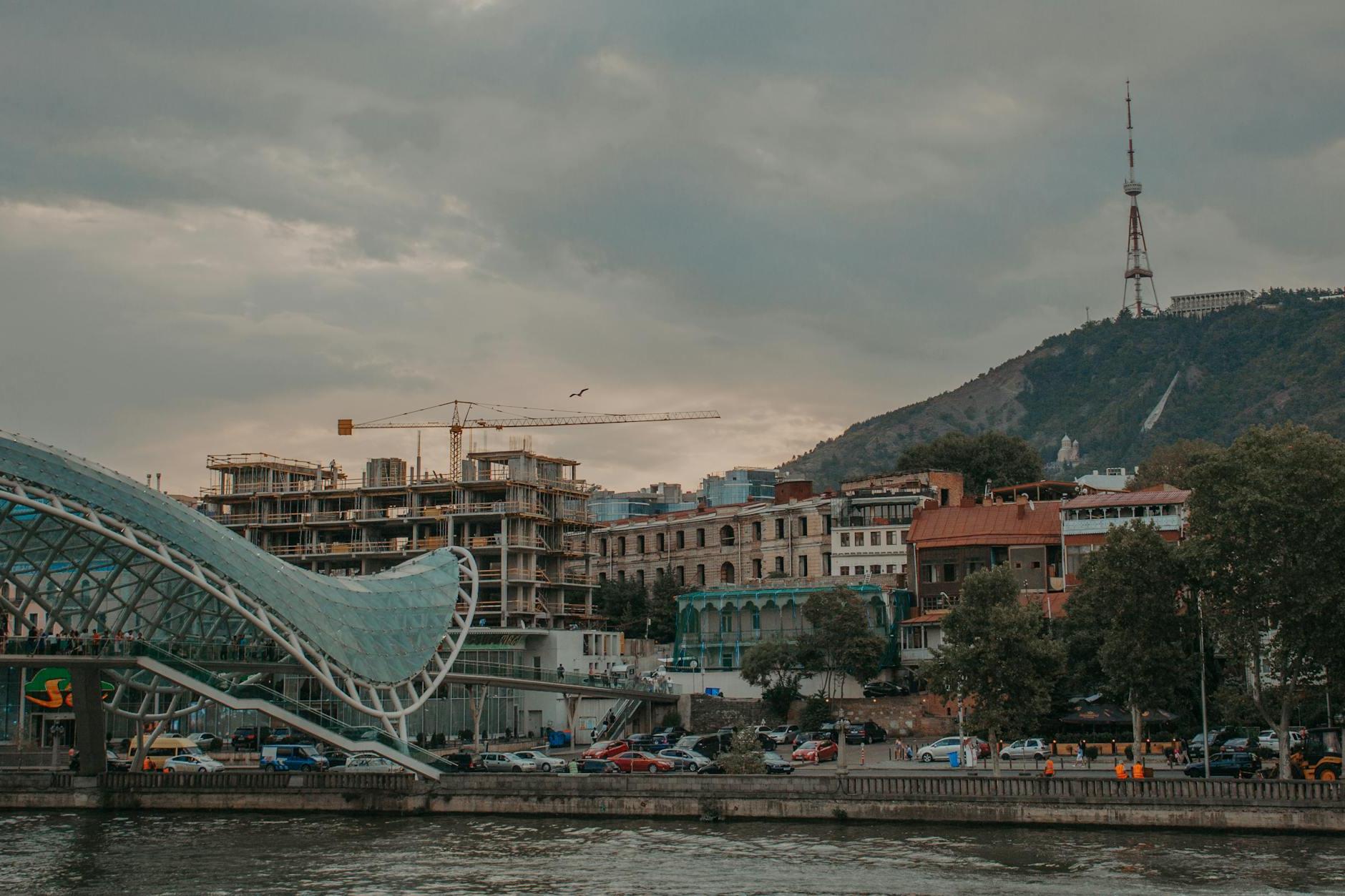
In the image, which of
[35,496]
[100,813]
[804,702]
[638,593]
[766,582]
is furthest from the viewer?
[638,593]

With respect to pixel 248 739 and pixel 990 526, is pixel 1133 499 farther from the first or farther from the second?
pixel 248 739

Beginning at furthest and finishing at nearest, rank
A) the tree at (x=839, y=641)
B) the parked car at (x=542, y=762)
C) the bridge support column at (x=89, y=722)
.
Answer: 1. the tree at (x=839, y=641)
2. the parked car at (x=542, y=762)
3. the bridge support column at (x=89, y=722)

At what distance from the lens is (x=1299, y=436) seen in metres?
56.0

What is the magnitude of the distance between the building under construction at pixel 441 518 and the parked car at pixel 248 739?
66.4 ft

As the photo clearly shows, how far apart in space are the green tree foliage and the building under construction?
41796 millimetres

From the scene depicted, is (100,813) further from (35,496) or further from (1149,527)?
(1149,527)

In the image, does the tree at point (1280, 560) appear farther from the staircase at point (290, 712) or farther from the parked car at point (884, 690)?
the staircase at point (290, 712)

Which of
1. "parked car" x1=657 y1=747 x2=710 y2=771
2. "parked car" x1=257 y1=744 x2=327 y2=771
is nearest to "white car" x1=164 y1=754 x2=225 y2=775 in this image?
"parked car" x1=257 y1=744 x2=327 y2=771

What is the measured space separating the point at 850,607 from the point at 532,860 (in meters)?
41.7

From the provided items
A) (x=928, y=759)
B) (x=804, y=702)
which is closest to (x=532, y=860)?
(x=928, y=759)

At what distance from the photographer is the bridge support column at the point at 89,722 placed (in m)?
57.3

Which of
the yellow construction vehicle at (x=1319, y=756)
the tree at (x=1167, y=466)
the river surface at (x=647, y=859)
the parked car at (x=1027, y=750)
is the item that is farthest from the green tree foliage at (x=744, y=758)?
the tree at (x=1167, y=466)

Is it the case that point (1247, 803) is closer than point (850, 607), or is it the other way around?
point (1247, 803)

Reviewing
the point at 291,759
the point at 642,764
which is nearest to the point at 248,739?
the point at 291,759
